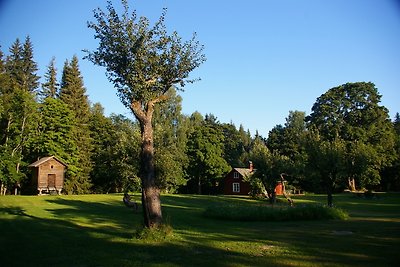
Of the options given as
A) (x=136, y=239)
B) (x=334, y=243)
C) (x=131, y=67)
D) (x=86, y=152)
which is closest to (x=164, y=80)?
(x=131, y=67)

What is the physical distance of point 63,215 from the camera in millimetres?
23484

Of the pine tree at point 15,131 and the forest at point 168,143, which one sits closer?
the forest at point 168,143

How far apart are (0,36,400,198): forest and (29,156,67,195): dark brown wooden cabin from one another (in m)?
2.21

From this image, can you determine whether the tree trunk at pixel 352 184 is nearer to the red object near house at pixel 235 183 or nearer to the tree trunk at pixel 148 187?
the red object near house at pixel 235 183

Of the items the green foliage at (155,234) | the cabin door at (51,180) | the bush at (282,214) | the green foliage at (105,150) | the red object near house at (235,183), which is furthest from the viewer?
the red object near house at (235,183)

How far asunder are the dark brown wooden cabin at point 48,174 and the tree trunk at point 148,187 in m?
33.1

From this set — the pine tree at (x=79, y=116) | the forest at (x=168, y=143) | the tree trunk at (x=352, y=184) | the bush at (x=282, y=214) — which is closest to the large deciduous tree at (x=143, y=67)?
the bush at (x=282, y=214)

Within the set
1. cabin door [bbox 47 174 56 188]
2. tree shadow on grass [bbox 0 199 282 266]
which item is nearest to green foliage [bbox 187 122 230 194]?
cabin door [bbox 47 174 56 188]

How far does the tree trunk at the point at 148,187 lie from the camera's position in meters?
15.0

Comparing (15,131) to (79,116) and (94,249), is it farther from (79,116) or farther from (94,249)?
(94,249)

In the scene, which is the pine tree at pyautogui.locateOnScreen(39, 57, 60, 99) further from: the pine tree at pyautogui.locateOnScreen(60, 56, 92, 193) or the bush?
the bush

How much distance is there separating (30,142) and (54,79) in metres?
18.6

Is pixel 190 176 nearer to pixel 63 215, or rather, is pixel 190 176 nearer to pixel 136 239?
pixel 63 215

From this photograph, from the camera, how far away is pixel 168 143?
166 ft
